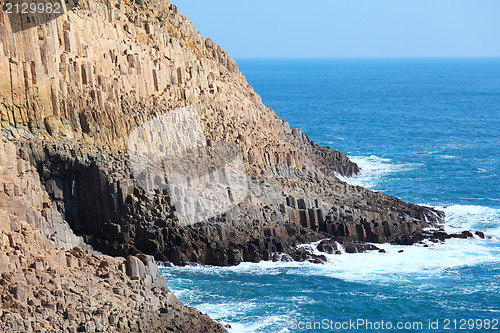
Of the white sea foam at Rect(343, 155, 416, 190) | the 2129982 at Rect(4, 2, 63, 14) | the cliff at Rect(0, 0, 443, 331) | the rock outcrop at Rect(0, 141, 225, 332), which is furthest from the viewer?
the white sea foam at Rect(343, 155, 416, 190)

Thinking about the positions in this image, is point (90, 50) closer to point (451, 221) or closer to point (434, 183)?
point (451, 221)

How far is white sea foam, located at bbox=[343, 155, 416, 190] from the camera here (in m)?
97.6

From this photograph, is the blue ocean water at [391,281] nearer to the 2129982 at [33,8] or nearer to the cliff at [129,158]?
the cliff at [129,158]

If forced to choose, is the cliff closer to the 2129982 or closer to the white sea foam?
the 2129982

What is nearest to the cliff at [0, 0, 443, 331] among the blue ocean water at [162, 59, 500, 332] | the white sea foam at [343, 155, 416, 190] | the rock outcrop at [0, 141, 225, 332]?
the blue ocean water at [162, 59, 500, 332]

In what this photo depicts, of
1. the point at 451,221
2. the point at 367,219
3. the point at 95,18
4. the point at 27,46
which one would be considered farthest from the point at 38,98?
the point at 451,221

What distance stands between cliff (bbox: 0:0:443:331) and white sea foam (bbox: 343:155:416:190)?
12165 mm

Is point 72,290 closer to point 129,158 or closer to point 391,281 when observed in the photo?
point 129,158

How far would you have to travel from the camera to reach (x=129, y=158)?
71.9 m

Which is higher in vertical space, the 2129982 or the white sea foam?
the 2129982

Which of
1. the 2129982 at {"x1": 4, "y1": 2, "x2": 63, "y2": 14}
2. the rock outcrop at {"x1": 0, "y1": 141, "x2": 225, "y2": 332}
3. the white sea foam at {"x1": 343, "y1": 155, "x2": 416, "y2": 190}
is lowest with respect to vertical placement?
the white sea foam at {"x1": 343, "y1": 155, "x2": 416, "y2": 190}

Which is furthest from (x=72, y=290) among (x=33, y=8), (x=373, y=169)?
(x=373, y=169)

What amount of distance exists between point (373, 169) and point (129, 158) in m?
43.5

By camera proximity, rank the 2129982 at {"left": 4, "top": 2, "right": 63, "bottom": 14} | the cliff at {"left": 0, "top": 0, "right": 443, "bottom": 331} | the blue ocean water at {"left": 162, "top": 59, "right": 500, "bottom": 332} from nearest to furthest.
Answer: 1. the blue ocean water at {"left": 162, "top": 59, "right": 500, "bottom": 332}
2. the cliff at {"left": 0, "top": 0, "right": 443, "bottom": 331}
3. the 2129982 at {"left": 4, "top": 2, "right": 63, "bottom": 14}
